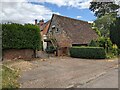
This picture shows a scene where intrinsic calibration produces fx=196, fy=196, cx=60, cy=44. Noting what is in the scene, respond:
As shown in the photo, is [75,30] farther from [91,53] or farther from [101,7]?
[101,7]

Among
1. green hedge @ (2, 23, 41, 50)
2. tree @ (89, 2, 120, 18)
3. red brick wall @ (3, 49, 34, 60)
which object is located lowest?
red brick wall @ (3, 49, 34, 60)

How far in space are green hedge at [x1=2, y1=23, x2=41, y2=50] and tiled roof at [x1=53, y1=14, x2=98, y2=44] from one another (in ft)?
25.7

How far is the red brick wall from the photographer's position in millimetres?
19922

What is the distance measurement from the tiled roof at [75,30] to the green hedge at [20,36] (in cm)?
785

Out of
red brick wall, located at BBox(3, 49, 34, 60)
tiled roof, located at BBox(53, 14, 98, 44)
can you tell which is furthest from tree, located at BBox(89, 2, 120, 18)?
red brick wall, located at BBox(3, 49, 34, 60)

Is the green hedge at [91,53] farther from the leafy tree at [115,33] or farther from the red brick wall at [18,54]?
the leafy tree at [115,33]

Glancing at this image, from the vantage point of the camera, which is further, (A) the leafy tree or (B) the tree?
(B) the tree

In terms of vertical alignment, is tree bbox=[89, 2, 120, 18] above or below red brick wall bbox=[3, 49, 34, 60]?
above

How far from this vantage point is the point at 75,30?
102ft

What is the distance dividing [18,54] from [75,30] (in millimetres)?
12836

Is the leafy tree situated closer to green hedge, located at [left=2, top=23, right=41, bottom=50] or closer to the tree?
green hedge, located at [left=2, top=23, right=41, bottom=50]

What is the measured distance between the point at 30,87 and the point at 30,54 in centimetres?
1279

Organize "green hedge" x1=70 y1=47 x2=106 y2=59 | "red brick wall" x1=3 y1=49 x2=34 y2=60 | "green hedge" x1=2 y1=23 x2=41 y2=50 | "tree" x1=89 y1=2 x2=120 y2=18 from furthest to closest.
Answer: "tree" x1=89 y1=2 x2=120 y2=18
"green hedge" x1=70 y1=47 x2=106 y2=59
"red brick wall" x1=3 y1=49 x2=34 y2=60
"green hedge" x1=2 y1=23 x2=41 y2=50

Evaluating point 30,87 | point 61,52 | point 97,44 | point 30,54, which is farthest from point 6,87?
point 97,44
